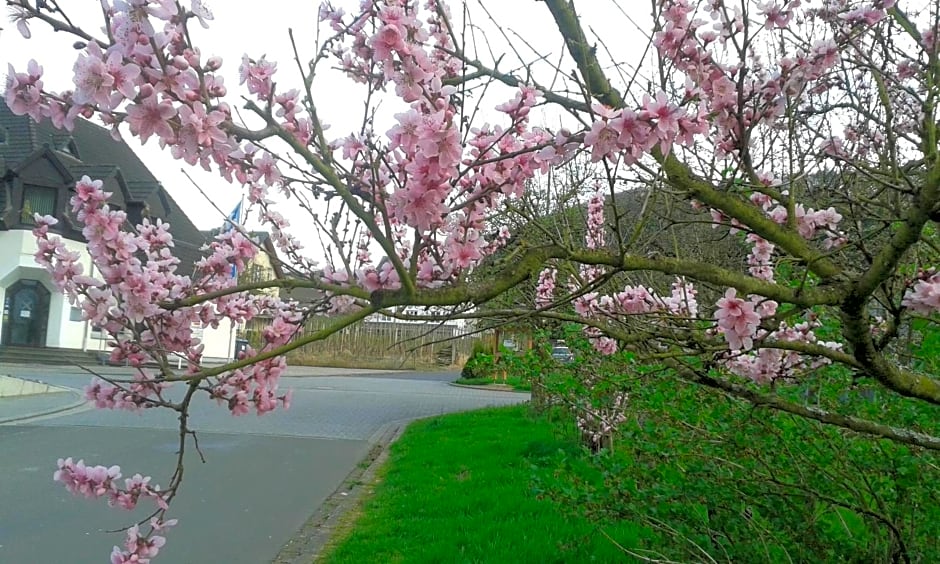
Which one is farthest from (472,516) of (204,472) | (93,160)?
(93,160)

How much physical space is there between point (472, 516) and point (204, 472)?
14.0 ft

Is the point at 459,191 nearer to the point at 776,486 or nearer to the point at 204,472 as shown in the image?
the point at 776,486

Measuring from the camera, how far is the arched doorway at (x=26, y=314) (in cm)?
2616

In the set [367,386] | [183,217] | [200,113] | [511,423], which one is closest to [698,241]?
[200,113]

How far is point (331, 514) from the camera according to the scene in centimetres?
713

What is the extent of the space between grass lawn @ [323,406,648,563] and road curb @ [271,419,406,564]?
0.57 feet

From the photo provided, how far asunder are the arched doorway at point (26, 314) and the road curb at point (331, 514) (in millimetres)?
→ 20343

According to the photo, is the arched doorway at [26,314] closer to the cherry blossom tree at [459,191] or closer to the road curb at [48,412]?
the road curb at [48,412]

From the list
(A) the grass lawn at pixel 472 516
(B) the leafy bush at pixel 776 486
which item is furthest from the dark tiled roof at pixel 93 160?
(B) the leafy bush at pixel 776 486

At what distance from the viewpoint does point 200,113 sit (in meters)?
1.79

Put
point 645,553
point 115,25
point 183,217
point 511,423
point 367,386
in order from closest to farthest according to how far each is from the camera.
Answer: point 115,25 < point 645,553 < point 511,423 < point 367,386 < point 183,217

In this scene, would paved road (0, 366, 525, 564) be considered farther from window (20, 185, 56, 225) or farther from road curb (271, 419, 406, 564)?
window (20, 185, 56, 225)

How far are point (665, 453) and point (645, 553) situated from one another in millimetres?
467

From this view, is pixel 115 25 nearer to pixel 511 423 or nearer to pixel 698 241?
pixel 698 241
